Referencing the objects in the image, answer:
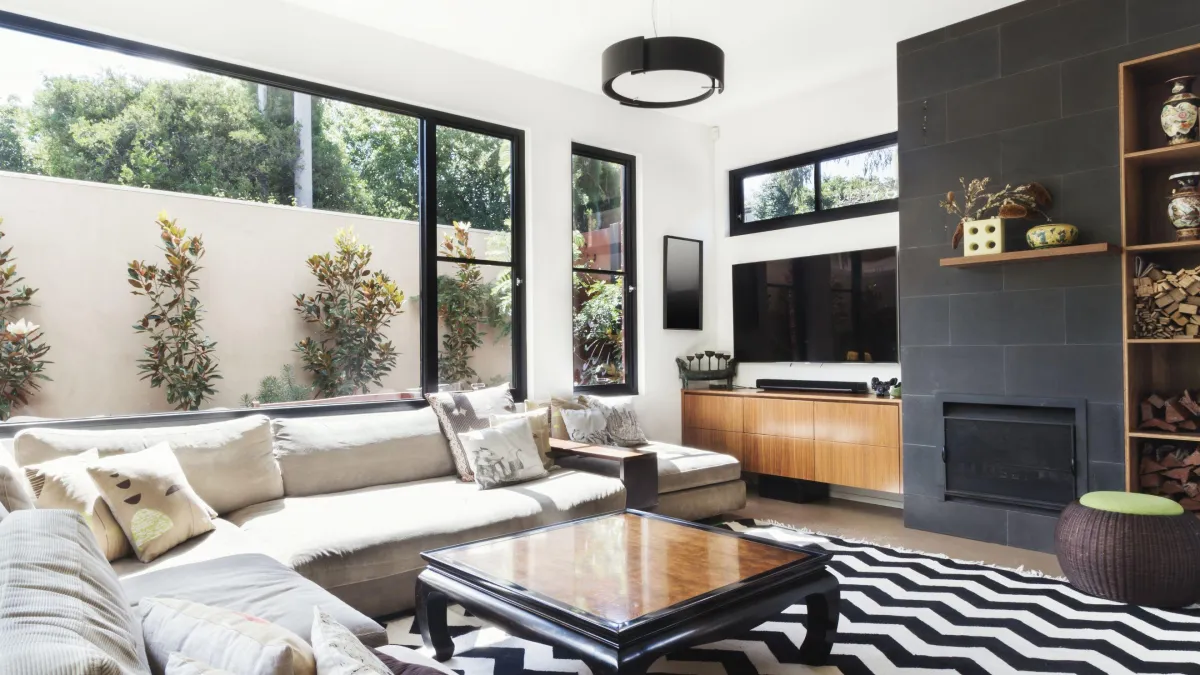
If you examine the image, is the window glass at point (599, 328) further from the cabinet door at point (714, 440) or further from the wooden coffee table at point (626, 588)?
the wooden coffee table at point (626, 588)

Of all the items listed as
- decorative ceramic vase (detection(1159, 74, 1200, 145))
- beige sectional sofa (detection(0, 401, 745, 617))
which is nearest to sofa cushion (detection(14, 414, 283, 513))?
beige sectional sofa (detection(0, 401, 745, 617))

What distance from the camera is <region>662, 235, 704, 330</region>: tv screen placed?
17.5 ft

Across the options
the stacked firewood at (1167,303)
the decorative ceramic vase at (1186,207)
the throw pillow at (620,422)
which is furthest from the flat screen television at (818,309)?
the decorative ceramic vase at (1186,207)

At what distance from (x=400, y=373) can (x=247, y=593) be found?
412cm

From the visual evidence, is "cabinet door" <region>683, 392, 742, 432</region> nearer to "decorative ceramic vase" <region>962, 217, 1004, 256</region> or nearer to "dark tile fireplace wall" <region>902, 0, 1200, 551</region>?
"dark tile fireplace wall" <region>902, 0, 1200, 551</region>

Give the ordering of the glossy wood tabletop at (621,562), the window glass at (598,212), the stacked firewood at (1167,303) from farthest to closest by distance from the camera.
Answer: the window glass at (598,212)
the stacked firewood at (1167,303)
the glossy wood tabletop at (621,562)

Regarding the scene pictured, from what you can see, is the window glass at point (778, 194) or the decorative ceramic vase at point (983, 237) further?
the window glass at point (778, 194)

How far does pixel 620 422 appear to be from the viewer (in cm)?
446

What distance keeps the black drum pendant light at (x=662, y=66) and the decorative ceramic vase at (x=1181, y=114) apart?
6.61ft

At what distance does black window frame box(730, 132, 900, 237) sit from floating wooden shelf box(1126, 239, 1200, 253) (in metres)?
1.34

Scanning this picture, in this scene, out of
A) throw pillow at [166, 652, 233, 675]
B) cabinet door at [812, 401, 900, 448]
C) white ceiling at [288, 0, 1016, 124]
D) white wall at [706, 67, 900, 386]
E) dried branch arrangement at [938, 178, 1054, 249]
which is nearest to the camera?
throw pillow at [166, 652, 233, 675]

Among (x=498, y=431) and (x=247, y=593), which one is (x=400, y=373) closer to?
(x=498, y=431)

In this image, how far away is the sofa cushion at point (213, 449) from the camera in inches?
99.5

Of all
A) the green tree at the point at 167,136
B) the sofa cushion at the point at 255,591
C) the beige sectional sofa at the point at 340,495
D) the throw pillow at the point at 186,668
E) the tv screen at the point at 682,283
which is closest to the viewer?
the throw pillow at the point at 186,668
